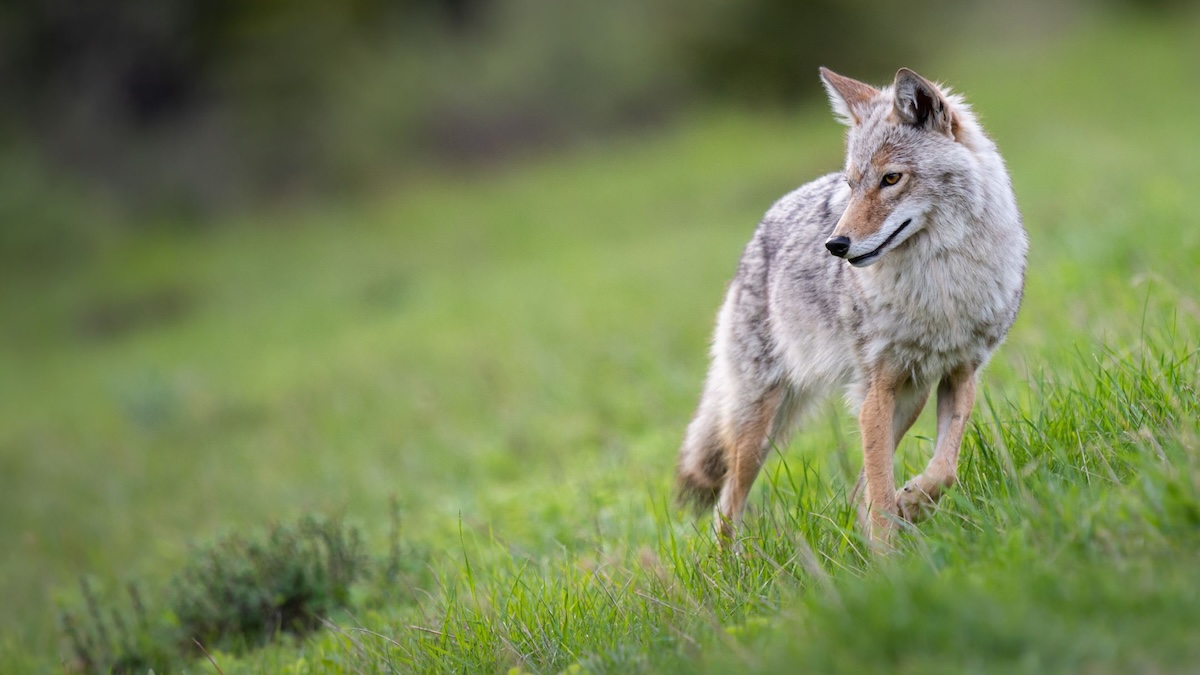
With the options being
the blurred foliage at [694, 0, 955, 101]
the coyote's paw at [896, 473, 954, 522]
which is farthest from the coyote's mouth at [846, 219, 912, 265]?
the blurred foliage at [694, 0, 955, 101]

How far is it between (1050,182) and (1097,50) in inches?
541

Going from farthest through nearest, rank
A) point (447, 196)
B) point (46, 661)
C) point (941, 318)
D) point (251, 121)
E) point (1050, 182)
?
point (251, 121) < point (447, 196) < point (1050, 182) < point (46, 661) < point (941, 318)

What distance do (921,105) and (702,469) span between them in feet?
6.79

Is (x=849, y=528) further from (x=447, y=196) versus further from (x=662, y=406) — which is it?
(x=447, y=196)

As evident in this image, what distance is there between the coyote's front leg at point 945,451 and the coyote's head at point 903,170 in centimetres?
64

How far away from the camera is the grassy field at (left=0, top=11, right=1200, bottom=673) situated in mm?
2734

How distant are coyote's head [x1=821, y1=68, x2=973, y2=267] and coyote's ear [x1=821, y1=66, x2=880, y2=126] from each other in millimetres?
179

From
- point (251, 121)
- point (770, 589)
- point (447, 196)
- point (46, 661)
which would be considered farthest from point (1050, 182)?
point (251, 121)

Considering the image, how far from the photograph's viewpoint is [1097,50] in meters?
24.7

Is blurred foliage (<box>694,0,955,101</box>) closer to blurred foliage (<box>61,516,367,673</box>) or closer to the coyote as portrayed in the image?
the coyote

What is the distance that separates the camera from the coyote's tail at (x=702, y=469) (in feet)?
16.5

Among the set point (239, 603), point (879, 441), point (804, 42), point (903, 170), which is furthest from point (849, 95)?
point (804, 42)

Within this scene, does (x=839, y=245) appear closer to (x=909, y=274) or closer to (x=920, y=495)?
(x=909, y=274)

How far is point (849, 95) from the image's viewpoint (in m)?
4.30
